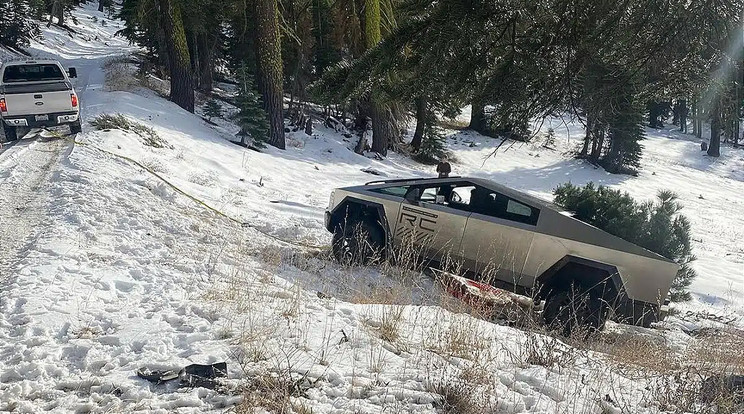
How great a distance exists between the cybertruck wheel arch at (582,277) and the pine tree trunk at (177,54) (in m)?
17.1

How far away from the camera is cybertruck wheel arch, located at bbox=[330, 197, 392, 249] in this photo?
833cm

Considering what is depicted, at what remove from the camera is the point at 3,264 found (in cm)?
582

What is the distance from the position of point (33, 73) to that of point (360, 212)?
1180cm

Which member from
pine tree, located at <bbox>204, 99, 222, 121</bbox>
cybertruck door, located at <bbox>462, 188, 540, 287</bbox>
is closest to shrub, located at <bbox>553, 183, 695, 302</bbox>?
cybertruck door, located at <bbox>462, 188, 540, 287</bbox>

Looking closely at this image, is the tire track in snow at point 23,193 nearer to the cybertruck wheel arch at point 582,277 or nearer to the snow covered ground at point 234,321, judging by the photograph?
the snow covered ground at point 234,321

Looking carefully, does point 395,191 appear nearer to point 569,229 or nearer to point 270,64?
point 569,229

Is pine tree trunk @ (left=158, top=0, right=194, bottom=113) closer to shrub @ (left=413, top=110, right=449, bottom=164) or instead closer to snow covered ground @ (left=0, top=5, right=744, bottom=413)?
snow covered ground @ (left=0, top=5, right=744, bottom=413)

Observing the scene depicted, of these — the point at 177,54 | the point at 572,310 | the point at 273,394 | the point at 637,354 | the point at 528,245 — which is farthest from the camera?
the point at 177,54

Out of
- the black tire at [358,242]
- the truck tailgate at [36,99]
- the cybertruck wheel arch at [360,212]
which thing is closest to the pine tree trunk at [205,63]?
the truck tailgate at [36,99]

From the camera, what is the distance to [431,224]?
792 centimetres

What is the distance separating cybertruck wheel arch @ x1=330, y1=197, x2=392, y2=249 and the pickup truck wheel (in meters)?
10.1

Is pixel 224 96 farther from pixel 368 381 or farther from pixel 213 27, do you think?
pixel 368 381

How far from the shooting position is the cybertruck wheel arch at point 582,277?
21.2ft

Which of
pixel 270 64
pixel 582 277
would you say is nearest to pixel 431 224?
pixel 582 277
